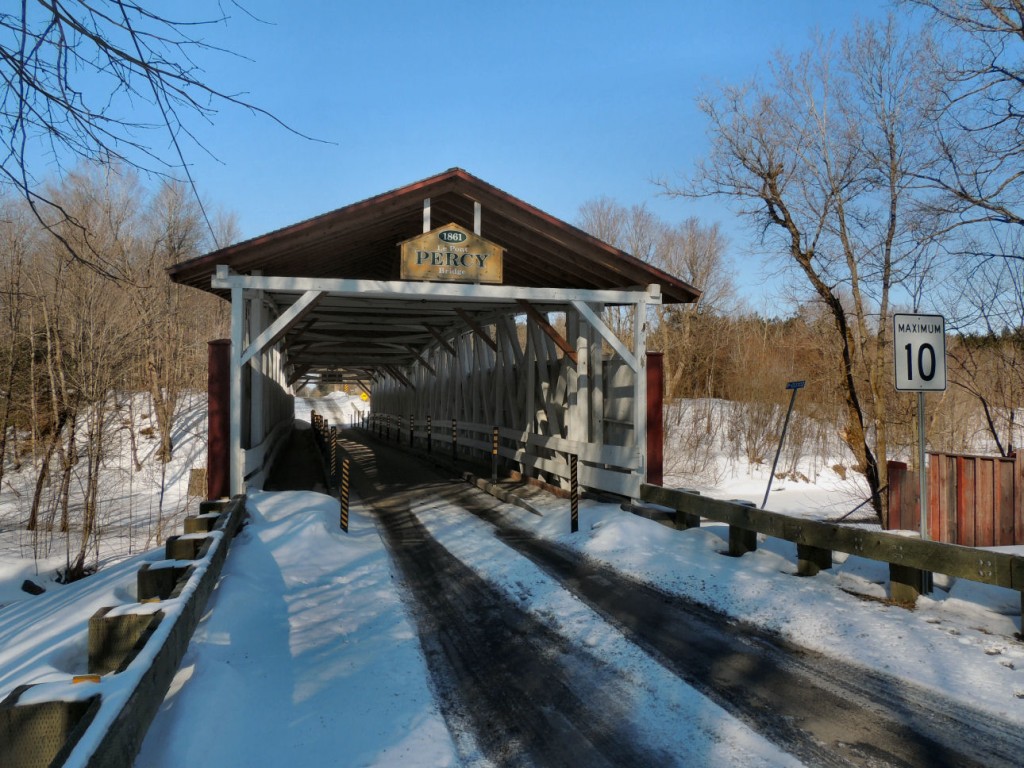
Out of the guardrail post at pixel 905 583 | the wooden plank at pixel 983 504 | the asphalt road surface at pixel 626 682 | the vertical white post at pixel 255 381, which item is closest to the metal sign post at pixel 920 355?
the guardrail post at pixel 905 583

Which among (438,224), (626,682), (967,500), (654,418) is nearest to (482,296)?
(438,224)

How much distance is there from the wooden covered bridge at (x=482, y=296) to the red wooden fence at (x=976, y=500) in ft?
13.3

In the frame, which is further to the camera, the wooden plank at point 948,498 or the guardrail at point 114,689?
the wooden plank at point 948,498

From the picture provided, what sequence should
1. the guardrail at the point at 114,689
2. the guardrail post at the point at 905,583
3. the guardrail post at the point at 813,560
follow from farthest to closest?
the guardrail post at the point at 813,560, the guardrail post at the point at 905,583, the guardrail at the point at 114,689

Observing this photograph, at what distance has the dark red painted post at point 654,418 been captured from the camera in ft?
36.7

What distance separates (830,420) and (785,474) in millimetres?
2465

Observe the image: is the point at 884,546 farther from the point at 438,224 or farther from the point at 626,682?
the point at 438,224

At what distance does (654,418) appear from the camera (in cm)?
1147

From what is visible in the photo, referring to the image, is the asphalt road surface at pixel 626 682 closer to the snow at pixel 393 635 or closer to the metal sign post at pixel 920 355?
the snow at pixel 393 635

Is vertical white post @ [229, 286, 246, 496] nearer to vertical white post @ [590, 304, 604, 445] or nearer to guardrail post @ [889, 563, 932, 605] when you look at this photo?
vertical white post @ [590, 304, 604, 445]

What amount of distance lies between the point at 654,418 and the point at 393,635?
6.82m

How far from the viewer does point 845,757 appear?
3.61 meters

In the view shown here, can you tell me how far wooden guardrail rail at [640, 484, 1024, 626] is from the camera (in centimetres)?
535

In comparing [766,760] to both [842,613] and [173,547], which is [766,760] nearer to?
[842,613]
